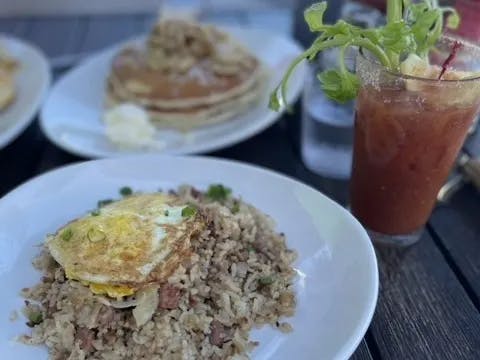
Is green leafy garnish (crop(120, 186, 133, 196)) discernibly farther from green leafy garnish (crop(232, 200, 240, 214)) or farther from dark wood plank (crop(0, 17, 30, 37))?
dark wood plank (crop(0, 17, 30, 37))

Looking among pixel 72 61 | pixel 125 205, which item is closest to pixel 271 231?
pixel 125 205

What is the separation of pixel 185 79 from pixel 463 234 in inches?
42.1

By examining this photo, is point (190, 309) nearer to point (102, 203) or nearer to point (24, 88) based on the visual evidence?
point (102, 203)

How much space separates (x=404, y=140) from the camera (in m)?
1.33

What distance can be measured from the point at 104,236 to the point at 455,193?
1042 mm

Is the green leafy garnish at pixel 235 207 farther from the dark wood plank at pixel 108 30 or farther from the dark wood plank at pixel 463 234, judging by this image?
the dark wood plank at pixel 108 30

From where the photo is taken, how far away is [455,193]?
1.67 m

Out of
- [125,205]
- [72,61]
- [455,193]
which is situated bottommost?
[72,61]

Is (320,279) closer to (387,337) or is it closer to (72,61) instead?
(387,337)

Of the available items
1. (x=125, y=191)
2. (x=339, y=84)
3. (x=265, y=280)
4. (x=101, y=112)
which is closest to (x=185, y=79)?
(x=101, y=112)

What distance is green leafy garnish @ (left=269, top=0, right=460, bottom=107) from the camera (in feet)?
3.81

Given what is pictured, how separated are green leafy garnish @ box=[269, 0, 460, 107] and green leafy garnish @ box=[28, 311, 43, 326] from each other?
0.63 metres

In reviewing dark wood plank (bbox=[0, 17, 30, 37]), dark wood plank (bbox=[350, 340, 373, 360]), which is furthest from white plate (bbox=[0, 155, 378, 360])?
dark wood plank (bbox=[0, 17, 30, 37])

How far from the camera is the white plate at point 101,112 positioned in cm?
181
